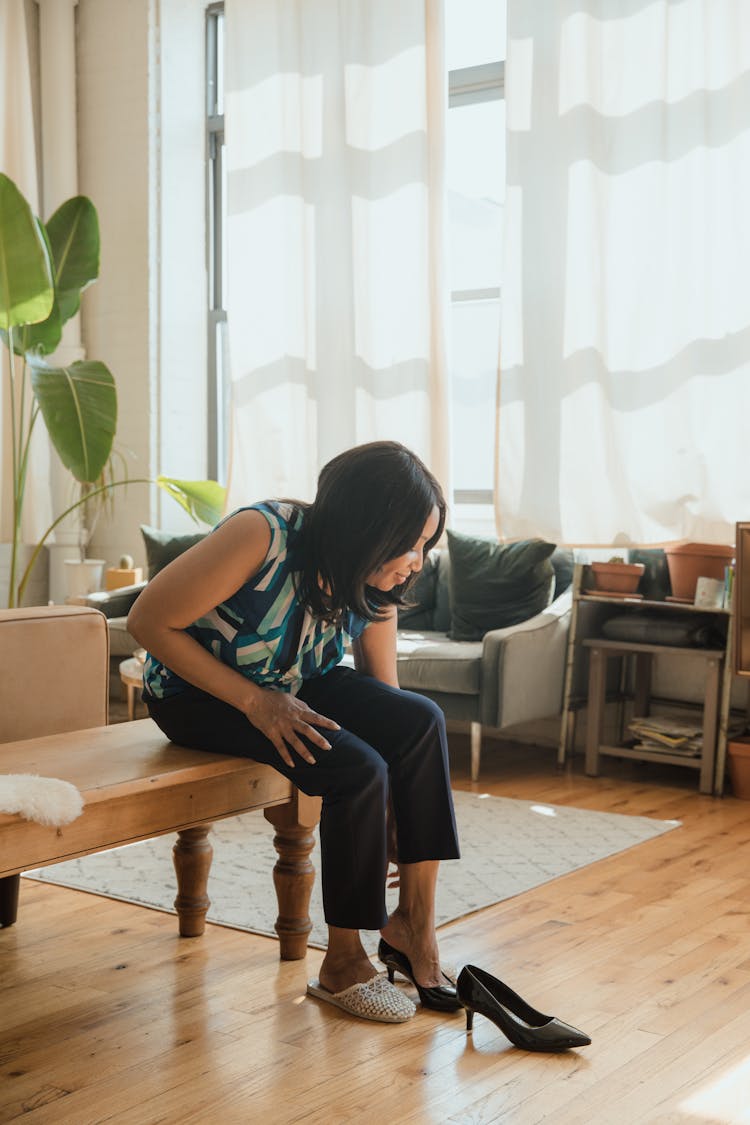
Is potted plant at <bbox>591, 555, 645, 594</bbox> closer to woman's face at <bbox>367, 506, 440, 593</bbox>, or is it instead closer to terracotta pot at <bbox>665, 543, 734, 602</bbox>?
terracotta pot at <bbox>665, 543, 734, 602</bbox>

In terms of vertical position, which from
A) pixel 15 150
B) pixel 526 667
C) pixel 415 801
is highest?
pixel 15 150

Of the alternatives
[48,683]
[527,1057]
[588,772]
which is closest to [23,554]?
[588,772]

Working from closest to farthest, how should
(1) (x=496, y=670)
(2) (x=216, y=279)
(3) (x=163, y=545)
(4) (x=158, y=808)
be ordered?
(4) (x=158, y=808) < (1) (x=496, y=670) < (3) (x=163, y=545) < (2) (x=216, y=279)

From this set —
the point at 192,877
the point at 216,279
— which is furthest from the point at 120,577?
the point at 192,877

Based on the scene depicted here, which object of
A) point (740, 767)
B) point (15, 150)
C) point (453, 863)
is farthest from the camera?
point (15, 150)

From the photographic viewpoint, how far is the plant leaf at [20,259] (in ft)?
14.4

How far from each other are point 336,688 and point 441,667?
6.55 feet

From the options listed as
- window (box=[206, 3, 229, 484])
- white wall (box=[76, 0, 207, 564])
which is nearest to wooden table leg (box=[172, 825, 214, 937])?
white wall (box=[76, 0, 207, 564])

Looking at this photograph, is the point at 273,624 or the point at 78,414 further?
the point at 78,414

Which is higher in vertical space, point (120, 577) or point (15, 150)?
point (15, 150)

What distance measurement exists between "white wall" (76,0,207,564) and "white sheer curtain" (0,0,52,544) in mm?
325

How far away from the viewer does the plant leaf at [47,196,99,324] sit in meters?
4.87

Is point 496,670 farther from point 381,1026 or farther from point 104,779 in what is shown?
point 104,779

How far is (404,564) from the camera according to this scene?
2174 millimetres
